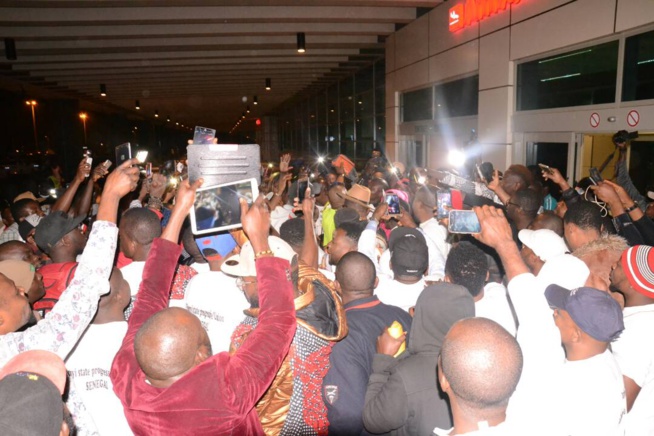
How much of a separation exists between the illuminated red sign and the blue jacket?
6.85 meters

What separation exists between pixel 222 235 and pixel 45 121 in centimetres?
2542

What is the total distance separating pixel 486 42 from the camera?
325 inches

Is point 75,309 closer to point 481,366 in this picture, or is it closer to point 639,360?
point 481,366

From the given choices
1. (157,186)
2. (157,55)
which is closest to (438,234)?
(157,186)

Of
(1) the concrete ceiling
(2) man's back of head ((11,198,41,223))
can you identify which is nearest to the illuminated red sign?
(1) the concrete ceiling

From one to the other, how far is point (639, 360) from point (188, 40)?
11.6 meters

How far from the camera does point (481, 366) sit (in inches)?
58.8

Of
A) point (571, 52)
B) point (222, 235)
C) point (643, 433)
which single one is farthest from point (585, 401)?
point (571, 52)

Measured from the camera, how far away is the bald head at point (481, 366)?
4.86 ft

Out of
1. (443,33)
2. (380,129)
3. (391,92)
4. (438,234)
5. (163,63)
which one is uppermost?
(163,63)

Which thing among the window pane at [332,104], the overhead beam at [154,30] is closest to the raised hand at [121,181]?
the overhead beam at [154,30]

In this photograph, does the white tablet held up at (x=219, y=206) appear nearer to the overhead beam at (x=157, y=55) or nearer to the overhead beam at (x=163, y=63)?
the overhead beam at (x=157, y=55)

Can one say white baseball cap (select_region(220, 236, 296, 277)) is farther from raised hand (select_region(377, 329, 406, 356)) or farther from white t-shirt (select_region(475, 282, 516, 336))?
white t-shirt (select_region(475, 282, 516, 336))

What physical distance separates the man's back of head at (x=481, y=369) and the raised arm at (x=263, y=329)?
613mm
